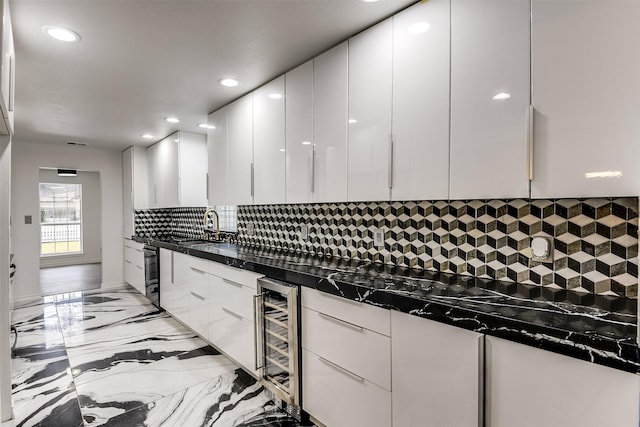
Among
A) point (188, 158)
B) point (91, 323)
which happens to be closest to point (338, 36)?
point (188, 158)

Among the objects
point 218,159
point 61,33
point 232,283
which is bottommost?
point 232,283

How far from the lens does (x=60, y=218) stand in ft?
26.7

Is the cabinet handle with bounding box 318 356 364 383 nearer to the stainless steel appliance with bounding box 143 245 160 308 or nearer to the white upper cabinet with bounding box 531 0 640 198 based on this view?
the white upper cabinet with bounding box 531 0 640 198

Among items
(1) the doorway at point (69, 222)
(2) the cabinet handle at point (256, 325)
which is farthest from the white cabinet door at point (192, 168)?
(1) the doorway at point (69, 222)

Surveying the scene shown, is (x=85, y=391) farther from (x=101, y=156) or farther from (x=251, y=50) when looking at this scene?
(x=101, y=156)

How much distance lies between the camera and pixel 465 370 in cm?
126

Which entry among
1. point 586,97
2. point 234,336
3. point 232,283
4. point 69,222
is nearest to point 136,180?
point 232,283

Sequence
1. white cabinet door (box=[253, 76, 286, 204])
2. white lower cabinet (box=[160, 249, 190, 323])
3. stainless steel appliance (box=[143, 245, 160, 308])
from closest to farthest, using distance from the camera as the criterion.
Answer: white cabinet door (box=[253, 76, 286, 204]), white lower cabinet (box=[160, 249, 190, 323]), stainless steel appliance (box=[143, 245, 160, 308])

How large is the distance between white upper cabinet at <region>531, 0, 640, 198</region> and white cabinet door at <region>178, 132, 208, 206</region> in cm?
387

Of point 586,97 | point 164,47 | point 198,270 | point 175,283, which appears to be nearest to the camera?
point 586,97

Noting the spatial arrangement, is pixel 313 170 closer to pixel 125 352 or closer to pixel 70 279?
pixel 125 352

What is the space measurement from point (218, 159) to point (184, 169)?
117 centimetres

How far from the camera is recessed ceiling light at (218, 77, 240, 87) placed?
8.66 feet

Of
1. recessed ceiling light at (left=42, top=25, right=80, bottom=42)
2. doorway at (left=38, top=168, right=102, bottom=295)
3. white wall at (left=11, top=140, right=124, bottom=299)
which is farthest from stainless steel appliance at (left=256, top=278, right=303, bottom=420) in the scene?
doorway at (left=38, top=168, right=102, bottom=295)
